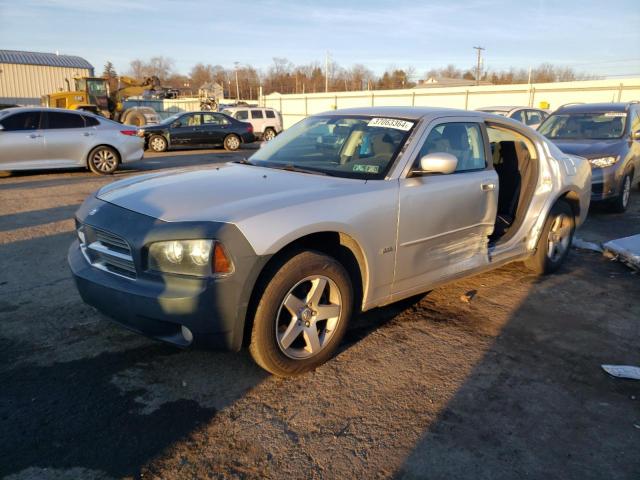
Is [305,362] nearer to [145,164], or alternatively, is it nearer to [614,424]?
[614,424]

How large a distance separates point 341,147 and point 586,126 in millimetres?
7245

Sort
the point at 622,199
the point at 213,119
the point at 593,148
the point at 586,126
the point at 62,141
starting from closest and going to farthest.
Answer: the point at 593,148, the point at 622,199, the point at 586,126, the point at 62,141, the point at 213,119

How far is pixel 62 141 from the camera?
443 inches

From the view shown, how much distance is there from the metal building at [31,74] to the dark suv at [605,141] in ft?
173

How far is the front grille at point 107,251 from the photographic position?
9.71ft

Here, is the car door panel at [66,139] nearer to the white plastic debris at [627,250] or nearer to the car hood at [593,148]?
the car hood at [593,148]

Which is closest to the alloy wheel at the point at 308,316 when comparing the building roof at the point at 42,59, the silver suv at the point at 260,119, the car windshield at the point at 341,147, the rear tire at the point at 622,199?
the car windshield at the point at 341,147

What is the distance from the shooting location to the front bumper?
273cm

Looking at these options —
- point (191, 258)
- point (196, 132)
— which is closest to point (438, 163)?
point (191, 258)

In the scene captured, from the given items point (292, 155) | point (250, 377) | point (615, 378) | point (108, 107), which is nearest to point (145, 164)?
point (292, 155)

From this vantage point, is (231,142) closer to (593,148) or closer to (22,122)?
(22,122)

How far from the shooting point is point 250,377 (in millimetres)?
3223

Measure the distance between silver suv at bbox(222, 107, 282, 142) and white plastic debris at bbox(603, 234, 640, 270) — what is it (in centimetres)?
1972

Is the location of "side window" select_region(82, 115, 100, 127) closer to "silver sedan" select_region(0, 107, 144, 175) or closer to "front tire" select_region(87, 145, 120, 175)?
"silver sedan" select_region(0, 107, 144, 175)
